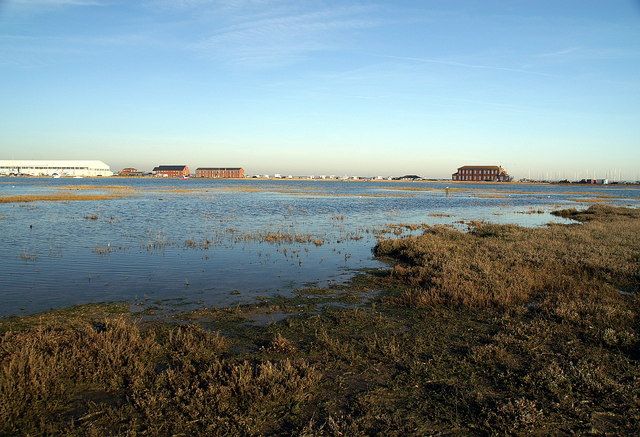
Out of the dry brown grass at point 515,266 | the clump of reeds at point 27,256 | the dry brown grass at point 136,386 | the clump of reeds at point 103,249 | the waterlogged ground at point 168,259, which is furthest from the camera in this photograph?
the clump of reeds at point 103,249

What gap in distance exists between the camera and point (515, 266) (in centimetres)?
1747

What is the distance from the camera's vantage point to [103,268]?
61.0 ft

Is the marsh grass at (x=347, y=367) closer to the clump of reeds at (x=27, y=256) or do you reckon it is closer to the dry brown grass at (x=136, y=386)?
the dry brown grass at (x=136, y=386)

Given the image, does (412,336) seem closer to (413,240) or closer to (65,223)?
(413,240)

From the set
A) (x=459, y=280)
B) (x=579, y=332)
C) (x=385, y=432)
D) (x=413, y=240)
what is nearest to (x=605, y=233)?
(x=413, y=240)

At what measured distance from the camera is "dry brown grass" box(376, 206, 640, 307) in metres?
13.7

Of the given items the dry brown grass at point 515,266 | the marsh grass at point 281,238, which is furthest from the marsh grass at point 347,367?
the marsh grass at point 281,238

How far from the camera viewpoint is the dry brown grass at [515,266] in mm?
13680

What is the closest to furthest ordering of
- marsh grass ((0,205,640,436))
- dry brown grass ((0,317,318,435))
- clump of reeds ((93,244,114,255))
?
dry brown grass ((0,317,318,435))
marsh grass ((0,205,640,436))
clump of reeds ((93,244,114,255))

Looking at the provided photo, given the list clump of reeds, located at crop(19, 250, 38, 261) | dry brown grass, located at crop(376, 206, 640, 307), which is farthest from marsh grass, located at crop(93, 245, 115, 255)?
dry brown grass, located at crop(376, 206, 640, 307)

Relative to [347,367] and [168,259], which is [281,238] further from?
[347,367]

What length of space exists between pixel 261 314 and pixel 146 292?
504cm

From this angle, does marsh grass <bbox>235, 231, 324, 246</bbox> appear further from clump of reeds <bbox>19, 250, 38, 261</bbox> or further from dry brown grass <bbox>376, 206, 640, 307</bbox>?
clump of reeds <bbox>19, 250, 38, 261</bbox>

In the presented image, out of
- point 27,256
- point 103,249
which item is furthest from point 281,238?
point 27,256
